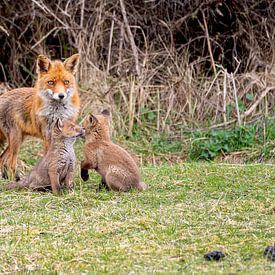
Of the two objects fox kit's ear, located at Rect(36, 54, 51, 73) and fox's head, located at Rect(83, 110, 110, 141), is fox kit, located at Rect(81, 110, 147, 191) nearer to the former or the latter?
fox's head, located at Rect(83, 110, 110, 141)

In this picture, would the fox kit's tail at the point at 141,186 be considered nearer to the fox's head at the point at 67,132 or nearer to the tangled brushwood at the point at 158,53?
the fox's head at the point at 67,132

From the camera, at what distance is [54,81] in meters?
9.53

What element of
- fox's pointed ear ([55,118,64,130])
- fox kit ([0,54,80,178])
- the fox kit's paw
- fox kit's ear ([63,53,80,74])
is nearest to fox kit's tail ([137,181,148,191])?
the fox kit's paw

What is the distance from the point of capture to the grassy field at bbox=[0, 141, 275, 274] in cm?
559

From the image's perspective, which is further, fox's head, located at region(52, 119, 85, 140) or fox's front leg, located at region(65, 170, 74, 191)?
fox's head, located at region(52, 119, 85, 140)

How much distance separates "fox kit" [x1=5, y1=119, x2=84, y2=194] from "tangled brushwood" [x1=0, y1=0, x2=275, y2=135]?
14.0 ft

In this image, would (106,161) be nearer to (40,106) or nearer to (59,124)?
(59,124)

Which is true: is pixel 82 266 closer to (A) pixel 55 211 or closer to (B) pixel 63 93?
(A) pixel 55 211

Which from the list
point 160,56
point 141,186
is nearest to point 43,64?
point 141,186

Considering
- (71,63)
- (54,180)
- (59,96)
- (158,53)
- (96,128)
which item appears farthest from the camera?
(158,53)

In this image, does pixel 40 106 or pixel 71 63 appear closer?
pixel 40 106

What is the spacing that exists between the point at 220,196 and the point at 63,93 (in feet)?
8.80

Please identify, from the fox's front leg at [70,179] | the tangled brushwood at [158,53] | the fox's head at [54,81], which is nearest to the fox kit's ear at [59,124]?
the fox's front leg at [70,179]

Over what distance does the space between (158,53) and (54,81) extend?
483cm
